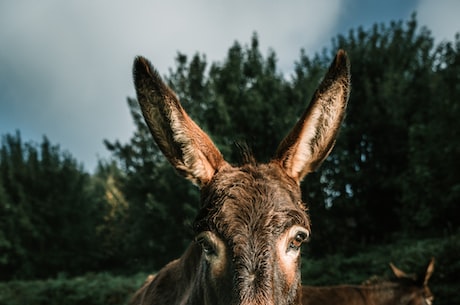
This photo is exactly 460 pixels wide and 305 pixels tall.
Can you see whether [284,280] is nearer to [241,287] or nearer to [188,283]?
[241,287]

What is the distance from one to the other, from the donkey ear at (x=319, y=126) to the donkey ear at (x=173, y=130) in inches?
20.7

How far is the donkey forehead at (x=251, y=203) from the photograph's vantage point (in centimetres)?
235

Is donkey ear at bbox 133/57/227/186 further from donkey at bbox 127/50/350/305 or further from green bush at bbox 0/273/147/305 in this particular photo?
green bush at bbox 0/273/147/305

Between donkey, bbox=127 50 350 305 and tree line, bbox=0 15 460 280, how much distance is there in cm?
1292

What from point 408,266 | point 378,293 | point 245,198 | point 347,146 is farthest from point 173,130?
point 347,146

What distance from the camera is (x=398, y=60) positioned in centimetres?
2594

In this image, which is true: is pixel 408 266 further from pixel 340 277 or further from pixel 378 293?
pixel 378 293

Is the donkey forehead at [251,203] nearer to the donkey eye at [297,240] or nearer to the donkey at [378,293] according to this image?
the donkey eye at [297,240]

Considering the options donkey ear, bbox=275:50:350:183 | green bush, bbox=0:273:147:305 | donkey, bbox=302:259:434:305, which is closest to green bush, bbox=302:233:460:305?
donkey, bbox=302:259:434:305

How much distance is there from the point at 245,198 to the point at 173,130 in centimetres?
73

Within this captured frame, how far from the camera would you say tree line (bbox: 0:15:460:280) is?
19719 millimetres

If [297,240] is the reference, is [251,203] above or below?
above

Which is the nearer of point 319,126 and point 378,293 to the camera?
point 319,126

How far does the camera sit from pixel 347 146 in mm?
24328
